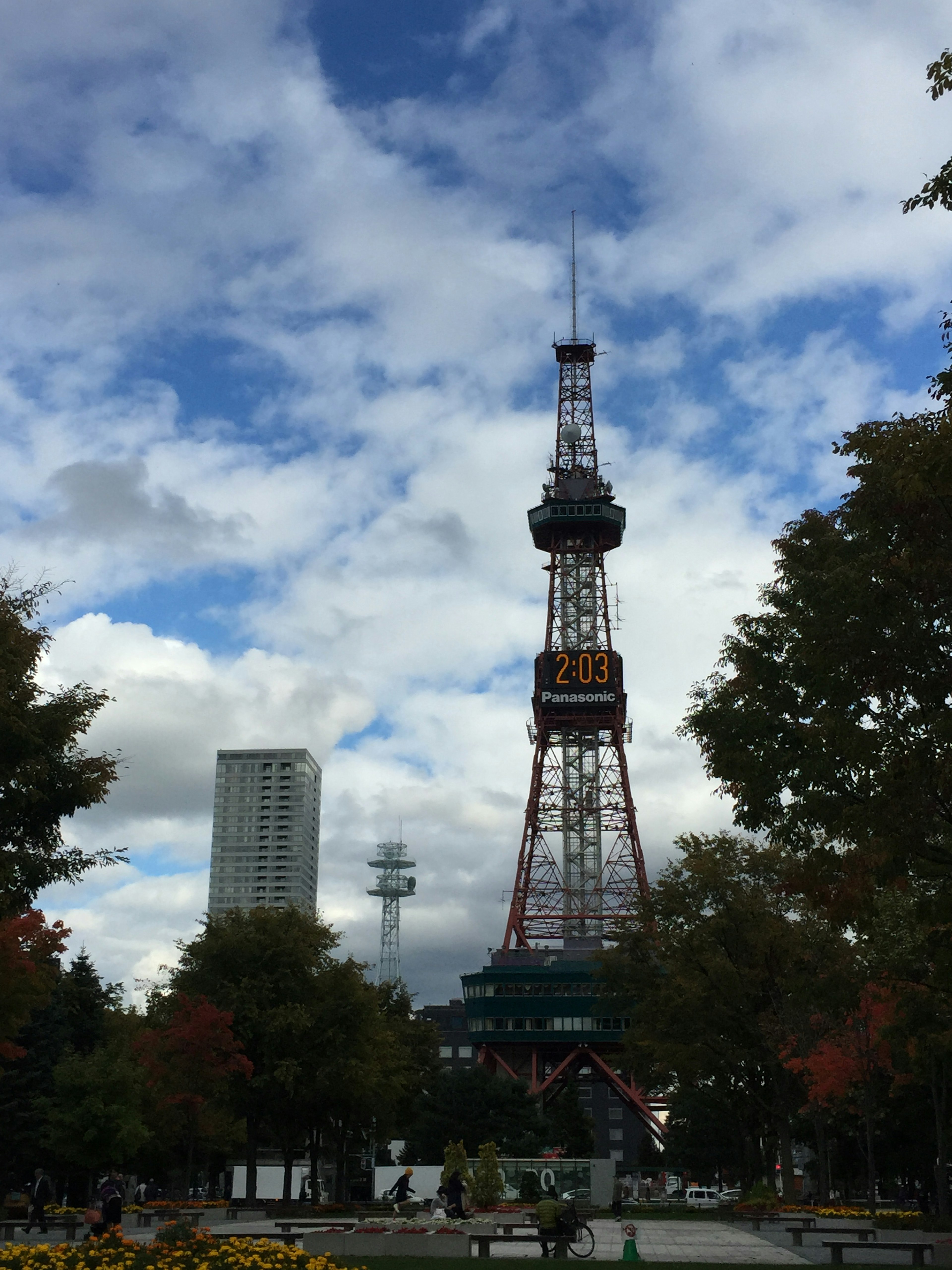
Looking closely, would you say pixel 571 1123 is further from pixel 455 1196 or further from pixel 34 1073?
pixel 455 1196

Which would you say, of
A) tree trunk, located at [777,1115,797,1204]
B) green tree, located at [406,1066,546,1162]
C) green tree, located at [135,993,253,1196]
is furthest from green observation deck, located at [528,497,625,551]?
green tree, located at [135,993,253,1196]

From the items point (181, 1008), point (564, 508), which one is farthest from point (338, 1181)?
point (564, 508)

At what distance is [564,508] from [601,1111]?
71236 millimetres

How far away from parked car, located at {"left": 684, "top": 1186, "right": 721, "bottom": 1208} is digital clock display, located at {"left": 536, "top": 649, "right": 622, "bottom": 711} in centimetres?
4548

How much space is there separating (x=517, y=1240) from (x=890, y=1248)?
756cm

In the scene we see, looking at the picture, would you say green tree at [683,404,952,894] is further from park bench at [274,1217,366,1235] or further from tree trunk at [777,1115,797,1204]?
tree trunk at [777,1115,797,1204]

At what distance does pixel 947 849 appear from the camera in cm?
1952

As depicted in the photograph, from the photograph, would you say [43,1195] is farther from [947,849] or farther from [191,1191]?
[191,1191]

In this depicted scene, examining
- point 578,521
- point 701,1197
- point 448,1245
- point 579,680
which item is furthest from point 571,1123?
point 448,1245

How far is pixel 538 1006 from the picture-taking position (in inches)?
4060

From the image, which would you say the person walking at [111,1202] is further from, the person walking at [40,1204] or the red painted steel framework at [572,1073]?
the red painted steel framework at [572,1073]

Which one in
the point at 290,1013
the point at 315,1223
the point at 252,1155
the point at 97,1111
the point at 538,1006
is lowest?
the point at 315,1223

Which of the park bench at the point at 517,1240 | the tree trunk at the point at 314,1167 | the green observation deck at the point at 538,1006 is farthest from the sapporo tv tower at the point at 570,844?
the park bench at the point at 517,1240

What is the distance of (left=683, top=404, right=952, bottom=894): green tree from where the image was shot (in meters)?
16.8
